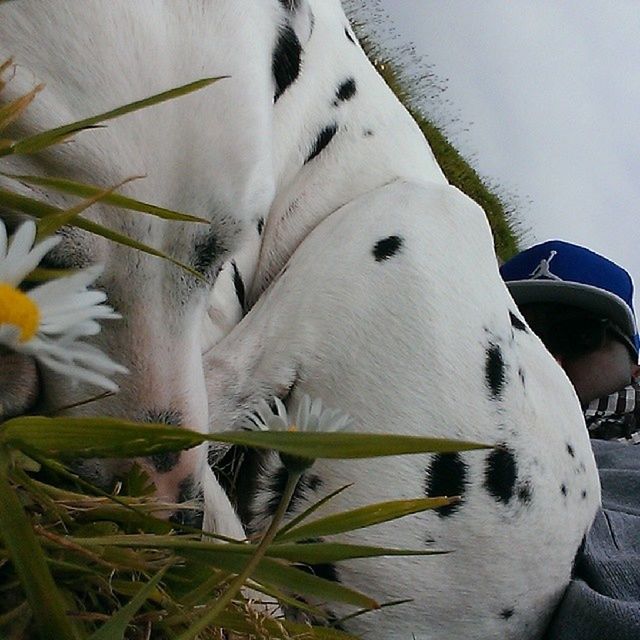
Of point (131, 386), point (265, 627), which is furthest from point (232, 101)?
point (265, 627)

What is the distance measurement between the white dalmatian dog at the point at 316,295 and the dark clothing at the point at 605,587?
1.4 inches

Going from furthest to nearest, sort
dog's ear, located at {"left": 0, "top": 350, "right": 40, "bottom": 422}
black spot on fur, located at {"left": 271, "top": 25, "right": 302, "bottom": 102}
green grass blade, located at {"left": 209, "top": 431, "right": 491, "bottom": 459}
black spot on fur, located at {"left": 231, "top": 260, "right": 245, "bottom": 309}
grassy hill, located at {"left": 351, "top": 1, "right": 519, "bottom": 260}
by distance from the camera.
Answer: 1. grassy hill, located at {"left": 351, "top": 1, "right": 519, "bottom": 260}
2. black spot on fur, located at {"left": 231, "top": 260, "right": 245, "bottom": 309}
3. black spot on fur, located at {"left": 271, "top": 25, "right": 302, "bottom": 102}
4. dog's ear, located at {"left": 0, "top": 350, "right": 40, "bottom": 422}
5. green grass blade, located at {"left": 209, "top": 431, "right": 491, "bottom": 459}

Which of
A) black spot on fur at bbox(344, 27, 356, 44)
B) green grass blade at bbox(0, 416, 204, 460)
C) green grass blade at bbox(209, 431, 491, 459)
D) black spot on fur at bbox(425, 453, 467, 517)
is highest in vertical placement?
green grass blade at bbox(0, 416, 204, 460)

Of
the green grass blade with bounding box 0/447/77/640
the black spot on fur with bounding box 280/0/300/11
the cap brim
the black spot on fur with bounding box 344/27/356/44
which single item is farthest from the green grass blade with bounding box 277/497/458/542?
the cap brim

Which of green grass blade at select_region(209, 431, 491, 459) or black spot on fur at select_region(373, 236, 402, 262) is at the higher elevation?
green grass blade at select_region(209, 431, 491, 459)

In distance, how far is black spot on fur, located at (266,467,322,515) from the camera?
4.54 ft

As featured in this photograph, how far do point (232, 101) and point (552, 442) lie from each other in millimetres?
768

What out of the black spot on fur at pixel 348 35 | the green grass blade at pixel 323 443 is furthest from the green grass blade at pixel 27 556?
the black spot on fur at pixel 348 35

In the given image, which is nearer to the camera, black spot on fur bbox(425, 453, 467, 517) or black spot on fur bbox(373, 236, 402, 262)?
black spot on fur bbox(425, 453, 467, 517)

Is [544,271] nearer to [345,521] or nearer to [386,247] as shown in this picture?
[386,247]

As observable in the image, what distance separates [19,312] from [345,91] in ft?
5.02

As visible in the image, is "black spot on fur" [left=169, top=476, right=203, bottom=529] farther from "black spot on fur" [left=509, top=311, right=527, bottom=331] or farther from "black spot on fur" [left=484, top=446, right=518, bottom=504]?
"black spot on fur" [left=509, top=311, right=527, bottom=331]

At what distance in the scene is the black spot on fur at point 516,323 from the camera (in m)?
1.61

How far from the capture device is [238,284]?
1703mm
